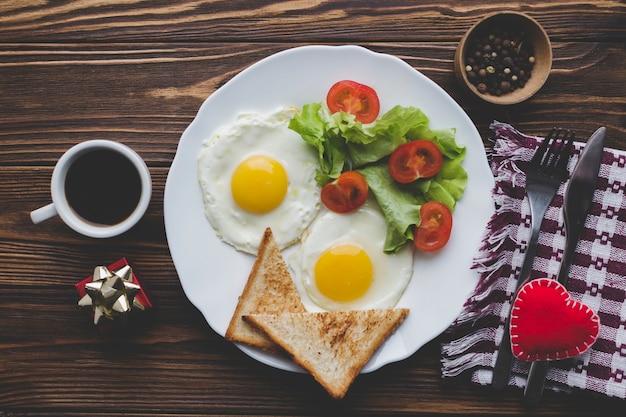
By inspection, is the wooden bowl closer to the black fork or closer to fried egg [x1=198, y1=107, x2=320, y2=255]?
the black fork

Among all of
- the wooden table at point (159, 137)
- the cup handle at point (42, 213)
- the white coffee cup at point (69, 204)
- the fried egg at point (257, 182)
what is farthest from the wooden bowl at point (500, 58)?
the cup handle at point (42, 213)

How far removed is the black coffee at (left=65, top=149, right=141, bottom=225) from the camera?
2254mm

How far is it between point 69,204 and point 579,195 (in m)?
2.10

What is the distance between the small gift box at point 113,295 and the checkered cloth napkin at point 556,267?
135cm

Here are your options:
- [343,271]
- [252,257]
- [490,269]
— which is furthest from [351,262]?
[490,269]

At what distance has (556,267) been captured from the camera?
2.42m

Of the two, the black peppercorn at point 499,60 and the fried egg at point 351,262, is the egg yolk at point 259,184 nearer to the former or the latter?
the fried egg at point 351,262

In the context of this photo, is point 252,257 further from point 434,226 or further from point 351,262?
point 434,226

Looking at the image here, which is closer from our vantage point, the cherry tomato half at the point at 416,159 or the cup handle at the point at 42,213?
the cup handle at the point at 42,213

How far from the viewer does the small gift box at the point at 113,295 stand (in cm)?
231

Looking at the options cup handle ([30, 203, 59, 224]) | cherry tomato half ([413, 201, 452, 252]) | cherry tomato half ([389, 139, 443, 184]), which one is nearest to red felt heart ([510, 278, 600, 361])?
cherry tomato half ([413, 201, 452, 252])

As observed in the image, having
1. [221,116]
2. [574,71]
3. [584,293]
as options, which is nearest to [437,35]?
[574,71]

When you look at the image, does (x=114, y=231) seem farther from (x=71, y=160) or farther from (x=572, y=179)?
(x=572, y=179)

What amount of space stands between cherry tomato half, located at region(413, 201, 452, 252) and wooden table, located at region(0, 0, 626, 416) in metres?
0.45
